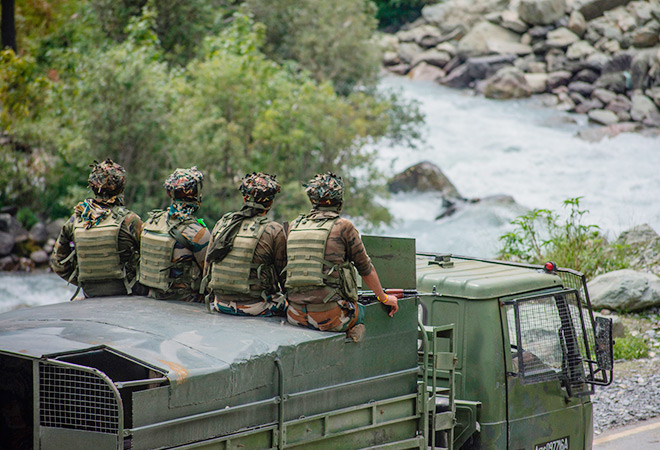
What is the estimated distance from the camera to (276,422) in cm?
486

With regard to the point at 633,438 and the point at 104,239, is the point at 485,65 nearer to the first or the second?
the point at 633,438

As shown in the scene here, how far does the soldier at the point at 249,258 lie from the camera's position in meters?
5.60

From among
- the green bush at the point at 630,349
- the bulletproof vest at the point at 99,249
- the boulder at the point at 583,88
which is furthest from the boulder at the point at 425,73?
the bulletproof vest at the point at 99,249

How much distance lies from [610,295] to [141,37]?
56.2ft

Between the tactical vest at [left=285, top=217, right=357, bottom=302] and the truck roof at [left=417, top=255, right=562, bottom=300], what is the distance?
113 cm

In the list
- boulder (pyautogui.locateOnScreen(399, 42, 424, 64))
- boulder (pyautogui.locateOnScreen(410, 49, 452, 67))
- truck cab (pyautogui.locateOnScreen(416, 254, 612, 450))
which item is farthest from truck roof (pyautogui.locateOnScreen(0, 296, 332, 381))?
boulder (pyautogui.locateOnScreen(399, 42, 424, 64))

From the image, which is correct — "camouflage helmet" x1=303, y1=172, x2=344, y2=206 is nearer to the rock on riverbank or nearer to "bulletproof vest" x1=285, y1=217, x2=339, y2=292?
"bulletproof vest" x1=285, y1=217, x2=339, y2=292

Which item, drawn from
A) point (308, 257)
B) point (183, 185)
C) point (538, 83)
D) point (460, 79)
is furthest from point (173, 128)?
point (538, 83)

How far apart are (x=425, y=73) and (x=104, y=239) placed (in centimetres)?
3130

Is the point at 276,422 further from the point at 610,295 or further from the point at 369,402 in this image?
the point at 610,295

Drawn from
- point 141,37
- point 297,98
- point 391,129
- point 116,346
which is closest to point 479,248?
point 297,98

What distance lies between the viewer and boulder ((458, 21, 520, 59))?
36031 millimetres

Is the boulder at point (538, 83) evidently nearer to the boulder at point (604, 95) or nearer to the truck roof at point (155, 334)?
the boulder at point (604, 95)

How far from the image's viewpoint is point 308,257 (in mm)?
5469
